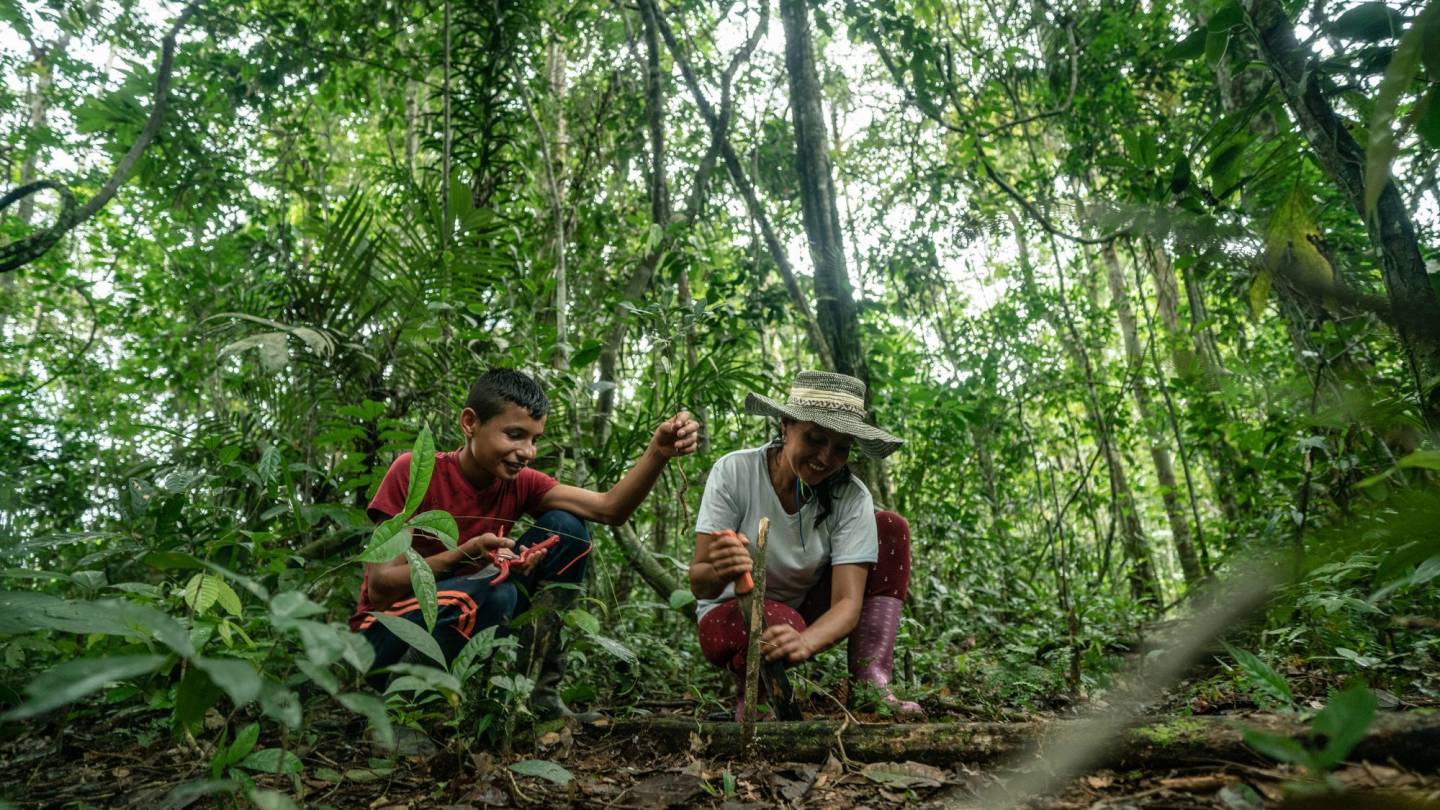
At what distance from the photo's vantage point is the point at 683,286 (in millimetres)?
4789

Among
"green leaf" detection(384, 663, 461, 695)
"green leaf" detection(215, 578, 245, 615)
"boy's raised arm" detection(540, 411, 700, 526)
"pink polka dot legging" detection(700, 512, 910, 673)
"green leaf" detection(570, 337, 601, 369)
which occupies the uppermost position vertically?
"green leaf" detection(570, 337, 601, 369)

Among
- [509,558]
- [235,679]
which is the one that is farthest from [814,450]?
[235,679]

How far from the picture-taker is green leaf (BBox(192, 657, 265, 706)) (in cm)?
86

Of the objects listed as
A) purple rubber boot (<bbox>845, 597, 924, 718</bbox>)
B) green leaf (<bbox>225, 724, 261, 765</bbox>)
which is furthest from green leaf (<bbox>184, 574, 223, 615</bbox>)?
purple rubber boot (<bbox>845, 597, 924, 718</bbox>)

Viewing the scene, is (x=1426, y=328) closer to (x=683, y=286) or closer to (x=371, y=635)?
(x=371, y=635)

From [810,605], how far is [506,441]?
130 cm

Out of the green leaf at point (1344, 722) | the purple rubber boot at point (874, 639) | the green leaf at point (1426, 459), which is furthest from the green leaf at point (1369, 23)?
the purple rubber boot at point (874, 639)

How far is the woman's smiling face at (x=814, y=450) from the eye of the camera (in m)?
2.90

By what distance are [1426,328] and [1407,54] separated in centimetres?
29

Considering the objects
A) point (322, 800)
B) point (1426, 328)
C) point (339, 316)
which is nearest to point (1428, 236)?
point (1426, 328)

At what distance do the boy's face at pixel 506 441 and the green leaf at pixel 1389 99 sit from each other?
2.52m

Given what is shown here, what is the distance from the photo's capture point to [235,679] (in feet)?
2.89

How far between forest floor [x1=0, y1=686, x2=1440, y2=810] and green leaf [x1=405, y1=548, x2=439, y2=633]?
1.32 ft

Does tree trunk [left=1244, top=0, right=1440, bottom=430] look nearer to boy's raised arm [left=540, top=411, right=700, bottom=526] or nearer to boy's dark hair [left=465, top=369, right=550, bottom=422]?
boy's raised arm [left=540, top=411, right=700, bottom=526]
